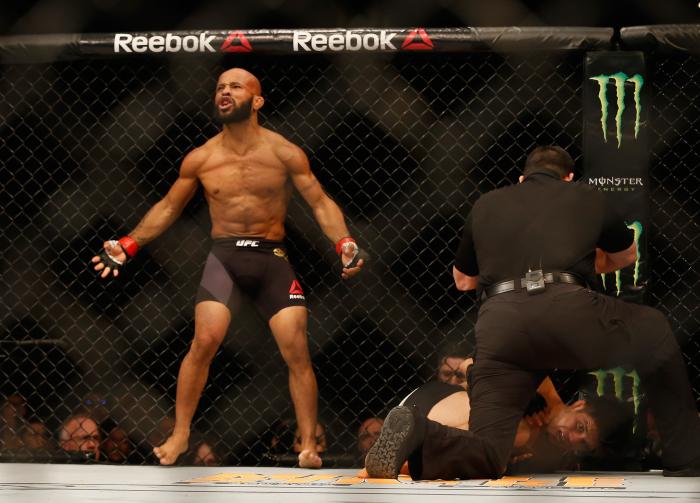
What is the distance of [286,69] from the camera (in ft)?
13.4

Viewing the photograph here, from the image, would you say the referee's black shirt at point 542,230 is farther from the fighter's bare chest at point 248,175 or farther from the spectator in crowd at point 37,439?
the spectator in crowd at point 37,439

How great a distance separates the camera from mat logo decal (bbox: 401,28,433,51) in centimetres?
318

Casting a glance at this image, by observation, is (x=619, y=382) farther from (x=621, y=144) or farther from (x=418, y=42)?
(x=418, y=42)

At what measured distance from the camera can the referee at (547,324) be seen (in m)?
2.39

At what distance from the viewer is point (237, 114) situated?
3.23 meters

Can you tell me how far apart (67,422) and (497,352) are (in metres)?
1.81

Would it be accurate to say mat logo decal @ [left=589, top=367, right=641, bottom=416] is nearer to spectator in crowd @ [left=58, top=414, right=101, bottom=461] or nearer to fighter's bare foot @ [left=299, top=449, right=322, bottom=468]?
fighter's bare foot @ [left=299, top=449, right=322, bottom=468]

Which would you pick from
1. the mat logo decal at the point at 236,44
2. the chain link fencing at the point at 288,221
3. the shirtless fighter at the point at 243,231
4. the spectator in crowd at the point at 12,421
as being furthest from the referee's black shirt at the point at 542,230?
the spectator in crowd at the point at 12,421

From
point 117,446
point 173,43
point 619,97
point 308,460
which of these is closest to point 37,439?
point 117,446

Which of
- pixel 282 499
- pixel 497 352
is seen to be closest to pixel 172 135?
pixel 497 352

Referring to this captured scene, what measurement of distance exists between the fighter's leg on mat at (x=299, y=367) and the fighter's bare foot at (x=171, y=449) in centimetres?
35

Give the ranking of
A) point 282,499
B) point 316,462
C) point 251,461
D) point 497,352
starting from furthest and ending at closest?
point 251,461 → point 316,462 → point 497,352 → point 282,499

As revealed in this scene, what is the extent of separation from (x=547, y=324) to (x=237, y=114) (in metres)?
1.32

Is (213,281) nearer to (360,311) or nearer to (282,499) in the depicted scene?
(360,311)
